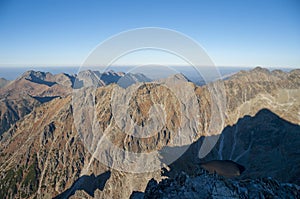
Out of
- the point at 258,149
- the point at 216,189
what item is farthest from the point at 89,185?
the point at 216,189

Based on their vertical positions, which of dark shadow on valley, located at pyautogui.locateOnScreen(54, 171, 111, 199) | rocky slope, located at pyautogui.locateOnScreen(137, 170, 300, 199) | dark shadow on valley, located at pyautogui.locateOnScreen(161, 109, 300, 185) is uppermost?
rocky slope, located at pyautogui.locateOnScreen(137, 170, 300, 199)

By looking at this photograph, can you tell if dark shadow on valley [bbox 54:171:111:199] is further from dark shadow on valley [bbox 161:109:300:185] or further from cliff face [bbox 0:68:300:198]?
dark shadow on valley [bbox 161:109:300:185]

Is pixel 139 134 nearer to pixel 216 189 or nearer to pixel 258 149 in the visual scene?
pixel 258 149

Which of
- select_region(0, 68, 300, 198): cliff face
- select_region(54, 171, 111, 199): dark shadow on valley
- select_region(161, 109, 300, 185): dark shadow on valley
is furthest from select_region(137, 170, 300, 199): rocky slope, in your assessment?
select_region(54, 171, 111, 199): dark shadow on valley

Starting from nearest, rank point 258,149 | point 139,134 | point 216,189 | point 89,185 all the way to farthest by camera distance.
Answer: point 216,189 < point 258,149 < point 89,185 < point 139,134

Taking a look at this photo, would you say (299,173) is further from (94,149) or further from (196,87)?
(94,149)

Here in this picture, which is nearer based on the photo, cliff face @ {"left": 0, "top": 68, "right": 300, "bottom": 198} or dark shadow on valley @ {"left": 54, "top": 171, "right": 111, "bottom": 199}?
dark shadow on valley @ {"left": 54, "top": 171, "right": 111, "bottom": 199}

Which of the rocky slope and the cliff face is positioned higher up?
the rocky slope
